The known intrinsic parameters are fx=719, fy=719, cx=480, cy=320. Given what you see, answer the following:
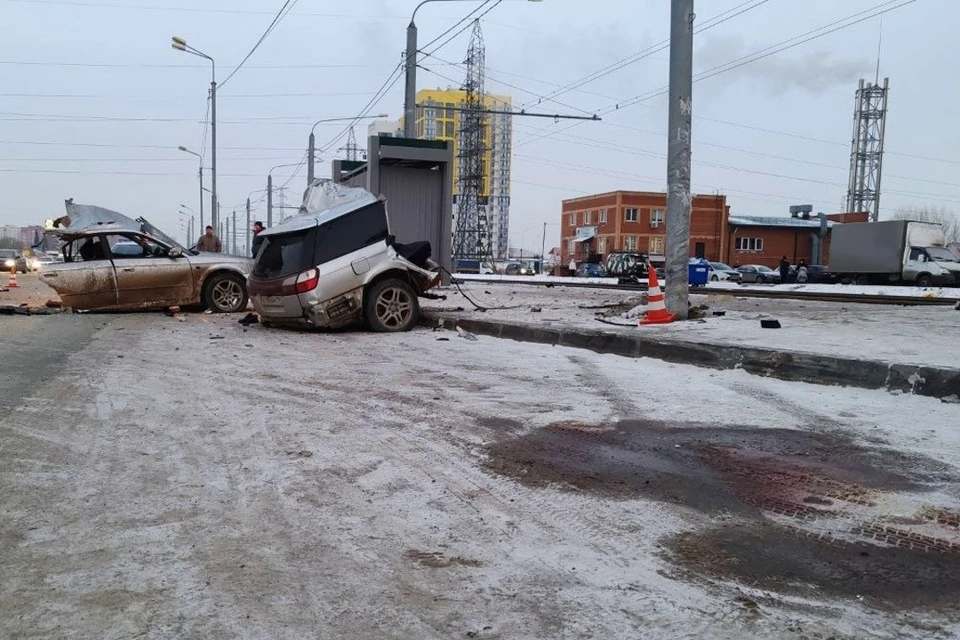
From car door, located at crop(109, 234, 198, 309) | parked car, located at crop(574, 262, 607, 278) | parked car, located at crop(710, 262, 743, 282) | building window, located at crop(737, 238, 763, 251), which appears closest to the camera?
car door, located at crop(109, 234, 198, 309)

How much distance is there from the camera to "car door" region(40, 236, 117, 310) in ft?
40.3

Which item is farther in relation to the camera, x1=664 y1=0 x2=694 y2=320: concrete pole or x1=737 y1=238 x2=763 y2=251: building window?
x1=737 y1=238 x2=763 y2=251: building window

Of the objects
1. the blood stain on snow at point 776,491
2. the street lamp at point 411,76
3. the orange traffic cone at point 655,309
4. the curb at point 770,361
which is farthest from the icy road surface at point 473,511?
the street lamp at point 411,76

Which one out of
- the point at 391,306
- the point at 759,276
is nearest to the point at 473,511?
the point at 391,306

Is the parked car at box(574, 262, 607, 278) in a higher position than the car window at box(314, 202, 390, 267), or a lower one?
lower

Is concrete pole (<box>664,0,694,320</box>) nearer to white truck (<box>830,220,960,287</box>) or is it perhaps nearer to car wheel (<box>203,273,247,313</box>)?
car wheel (<box>203,273,247,313</box>)

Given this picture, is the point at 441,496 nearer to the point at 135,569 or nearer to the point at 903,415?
the point at 135,569

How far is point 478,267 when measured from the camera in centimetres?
5138

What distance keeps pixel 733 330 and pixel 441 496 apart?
673cm

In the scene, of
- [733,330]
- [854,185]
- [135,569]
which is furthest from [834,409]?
[854,185]

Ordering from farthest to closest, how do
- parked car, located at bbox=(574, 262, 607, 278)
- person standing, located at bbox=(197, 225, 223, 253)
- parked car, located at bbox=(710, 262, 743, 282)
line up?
parked car, located at bbox=(574, 262, 607, 278) < parked car, located at bbox=(710, 262, 743, 282) < person standing, located at bbox=(197, 225, 223, 253)

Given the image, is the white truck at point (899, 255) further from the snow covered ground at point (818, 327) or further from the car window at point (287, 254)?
the car window at point (287, 254)

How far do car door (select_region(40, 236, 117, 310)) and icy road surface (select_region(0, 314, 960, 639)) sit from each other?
264 inches

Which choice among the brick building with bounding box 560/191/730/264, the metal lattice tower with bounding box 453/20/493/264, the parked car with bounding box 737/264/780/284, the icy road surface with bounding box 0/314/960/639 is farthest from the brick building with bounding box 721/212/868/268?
the icy road surface with bounding box 0/314/960/639
